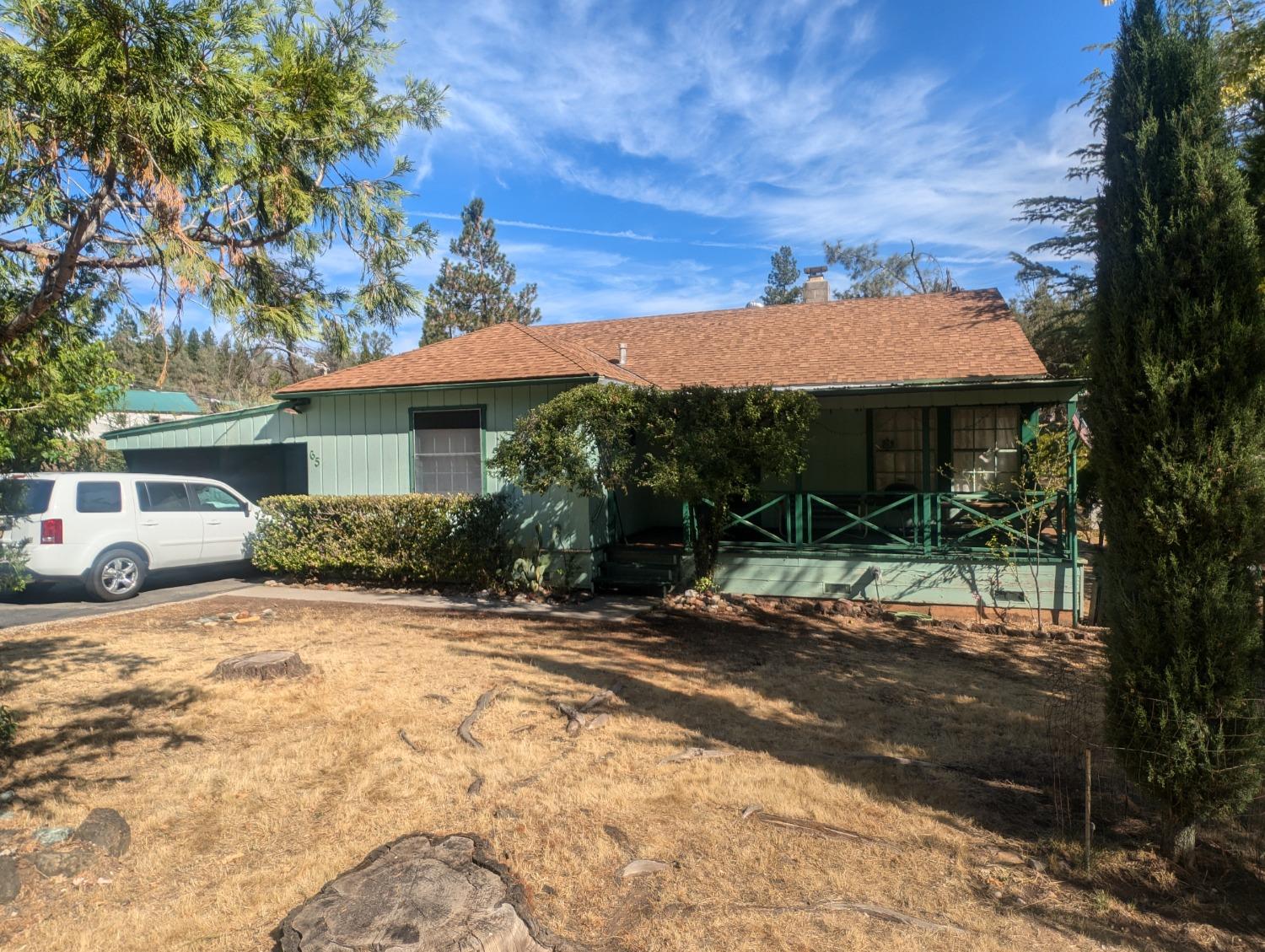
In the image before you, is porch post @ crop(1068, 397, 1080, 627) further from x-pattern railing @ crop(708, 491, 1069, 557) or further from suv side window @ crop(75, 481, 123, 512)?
suv side window @ crop(75, 481, 123, 512)

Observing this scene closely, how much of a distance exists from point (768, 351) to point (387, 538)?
24.8 feet

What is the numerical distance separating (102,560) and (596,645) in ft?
23.8

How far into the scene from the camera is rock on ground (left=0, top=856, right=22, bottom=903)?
10.8 ft

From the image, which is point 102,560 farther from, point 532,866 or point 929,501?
point 929,501

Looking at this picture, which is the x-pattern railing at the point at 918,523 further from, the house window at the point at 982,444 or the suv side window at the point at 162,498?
the suv side window at the point at 162,498

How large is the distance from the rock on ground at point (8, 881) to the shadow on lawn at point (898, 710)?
152 inches

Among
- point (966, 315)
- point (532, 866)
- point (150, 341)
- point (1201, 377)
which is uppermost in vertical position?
point (966, 315)

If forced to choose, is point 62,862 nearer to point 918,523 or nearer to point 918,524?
point 918,523

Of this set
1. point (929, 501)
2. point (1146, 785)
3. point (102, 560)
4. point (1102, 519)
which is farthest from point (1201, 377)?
point (102, 560)

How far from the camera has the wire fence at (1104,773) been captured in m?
3.53

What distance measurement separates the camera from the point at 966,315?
1371cm

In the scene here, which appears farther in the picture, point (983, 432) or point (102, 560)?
point (983, 432)

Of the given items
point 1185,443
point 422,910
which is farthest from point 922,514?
point 422,910

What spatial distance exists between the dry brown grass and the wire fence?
0.18 metres
